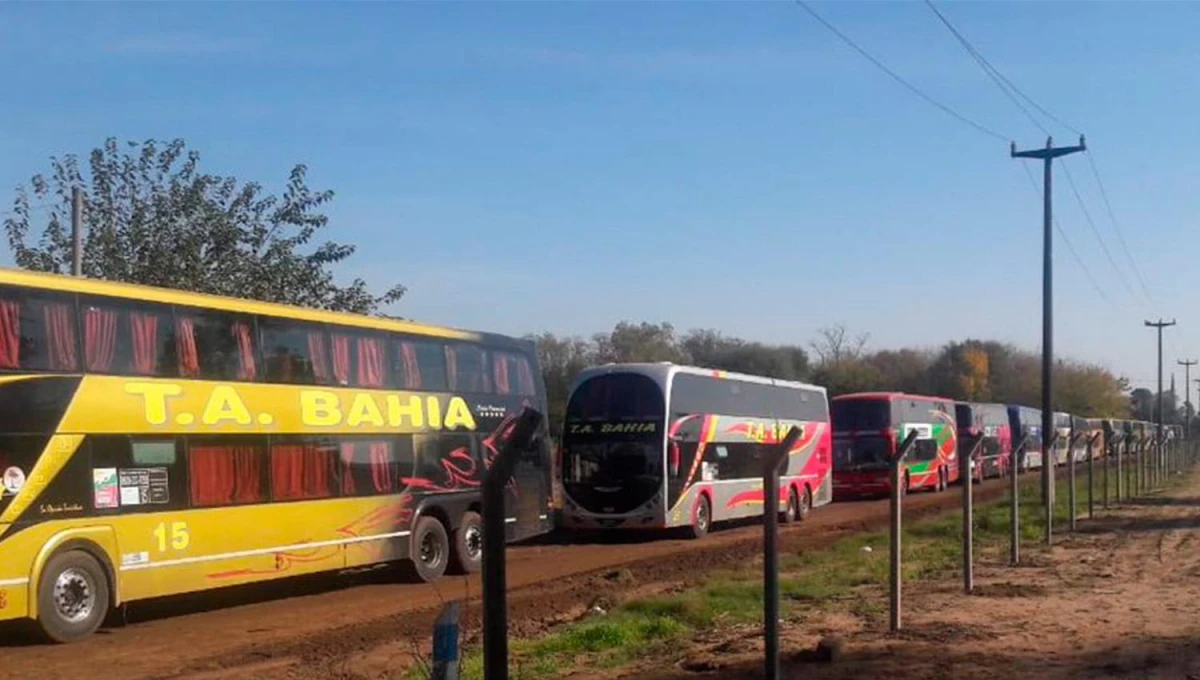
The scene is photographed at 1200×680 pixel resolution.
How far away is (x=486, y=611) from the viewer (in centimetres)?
522

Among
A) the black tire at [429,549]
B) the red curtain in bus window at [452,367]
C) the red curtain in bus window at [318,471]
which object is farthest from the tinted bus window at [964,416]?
the red curtain in bus window at [318,471]

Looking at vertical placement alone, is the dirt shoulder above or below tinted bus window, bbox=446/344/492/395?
below

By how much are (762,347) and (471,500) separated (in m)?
69.5

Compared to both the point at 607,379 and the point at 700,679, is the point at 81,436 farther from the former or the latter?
the point at 607,379

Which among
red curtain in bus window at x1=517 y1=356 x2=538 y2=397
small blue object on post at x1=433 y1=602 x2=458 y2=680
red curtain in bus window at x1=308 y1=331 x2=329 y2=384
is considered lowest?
small blue object on post at x1=433 y1=602 x2=458 y2=680

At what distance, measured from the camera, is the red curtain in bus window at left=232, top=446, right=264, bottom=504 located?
16256 mm

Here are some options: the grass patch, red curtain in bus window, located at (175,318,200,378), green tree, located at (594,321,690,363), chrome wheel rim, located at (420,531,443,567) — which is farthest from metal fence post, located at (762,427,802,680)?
green tree, located at (594,321,690,363)

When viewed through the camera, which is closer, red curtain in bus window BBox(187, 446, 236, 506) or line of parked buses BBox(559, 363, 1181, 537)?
red curtain in bus window BBox(187, 446, 236, 506)

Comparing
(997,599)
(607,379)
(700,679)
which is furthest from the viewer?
(607,379)

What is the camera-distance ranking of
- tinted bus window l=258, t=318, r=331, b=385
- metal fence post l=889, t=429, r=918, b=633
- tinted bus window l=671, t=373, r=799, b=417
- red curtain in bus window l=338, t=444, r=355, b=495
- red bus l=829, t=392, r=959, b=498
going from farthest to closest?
red bus l=829, t=392, r=959, b=498
tinted bus window l=671, t=373, r=799, b=417
red curtain in bus window l=338, t=444, r=355, b=495
tinted bus window l=258, t=318, r=331, b=385
metal fence post l=889, t=429, r=918, b=633

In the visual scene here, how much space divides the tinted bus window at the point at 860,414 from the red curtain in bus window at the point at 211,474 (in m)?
30.1

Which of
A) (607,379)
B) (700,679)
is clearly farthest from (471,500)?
(700,679)

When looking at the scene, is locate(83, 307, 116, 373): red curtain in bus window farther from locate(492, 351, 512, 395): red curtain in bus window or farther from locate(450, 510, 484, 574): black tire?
locate(492, 351, 512, 395): red curtain in bus window

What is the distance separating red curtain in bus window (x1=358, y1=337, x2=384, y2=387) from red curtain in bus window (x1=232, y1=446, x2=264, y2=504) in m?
2.50
